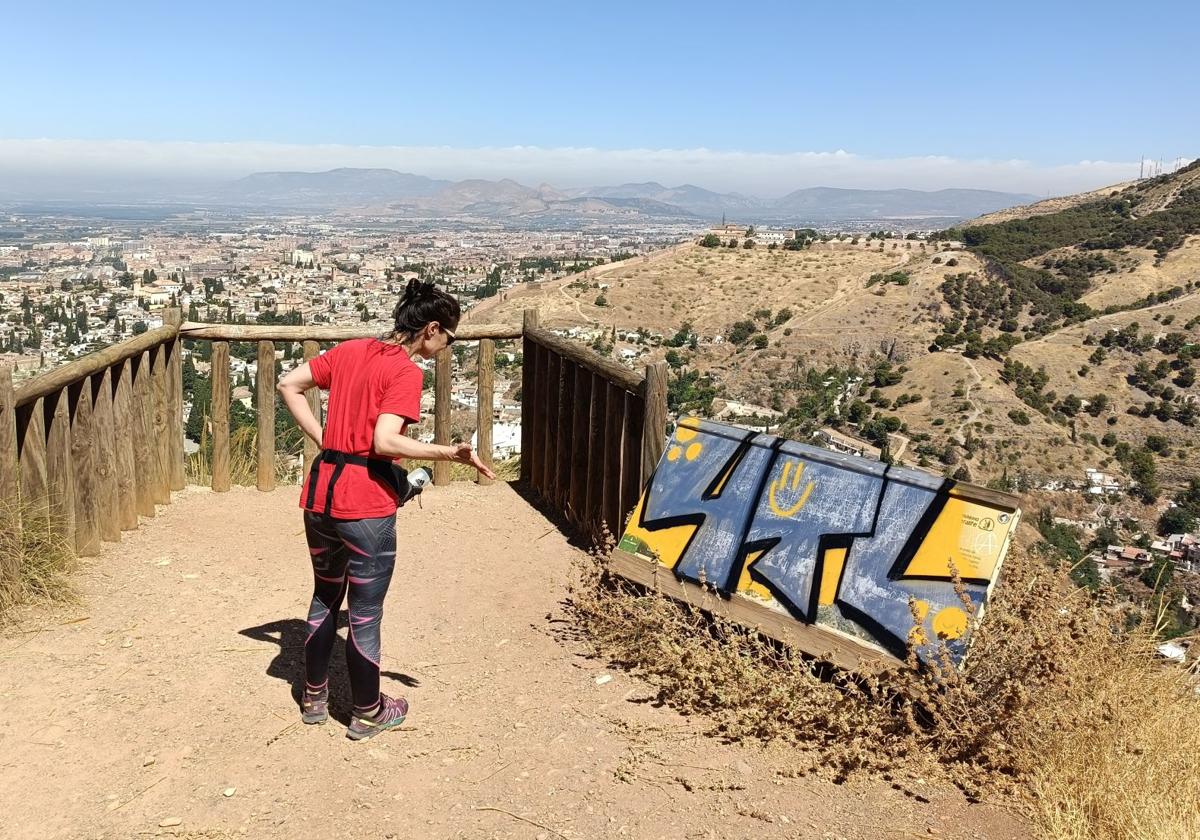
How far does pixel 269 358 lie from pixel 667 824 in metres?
5.17

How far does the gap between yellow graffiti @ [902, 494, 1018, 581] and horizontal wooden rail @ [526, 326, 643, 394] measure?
1973 millimetres

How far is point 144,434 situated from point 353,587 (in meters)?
3.64

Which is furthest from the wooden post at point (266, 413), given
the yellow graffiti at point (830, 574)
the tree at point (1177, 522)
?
the tree at point (1177, 522)

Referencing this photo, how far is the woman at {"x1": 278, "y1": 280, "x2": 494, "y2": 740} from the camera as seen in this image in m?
3.35

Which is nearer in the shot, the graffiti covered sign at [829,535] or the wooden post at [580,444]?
the graffiti covered sign at [829,535]

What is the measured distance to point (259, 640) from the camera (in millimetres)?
4711

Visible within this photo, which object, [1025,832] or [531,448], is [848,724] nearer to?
[1025,832]

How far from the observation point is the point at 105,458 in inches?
228

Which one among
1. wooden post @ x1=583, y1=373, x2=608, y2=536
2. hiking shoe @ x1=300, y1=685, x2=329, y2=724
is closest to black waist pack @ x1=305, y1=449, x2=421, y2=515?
hiking shoe @ x1=300, y1=685, x2=329, y2=724

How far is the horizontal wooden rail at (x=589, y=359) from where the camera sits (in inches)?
221

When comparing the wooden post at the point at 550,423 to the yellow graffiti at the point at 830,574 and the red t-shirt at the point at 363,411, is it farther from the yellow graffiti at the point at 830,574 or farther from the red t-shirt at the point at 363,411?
the red t-shirt at the point at 363,411

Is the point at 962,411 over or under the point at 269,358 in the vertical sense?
under

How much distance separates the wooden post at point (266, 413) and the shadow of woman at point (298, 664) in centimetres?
261

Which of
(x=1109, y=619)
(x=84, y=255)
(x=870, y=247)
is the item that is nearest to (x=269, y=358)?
(x=1109, y=619)
